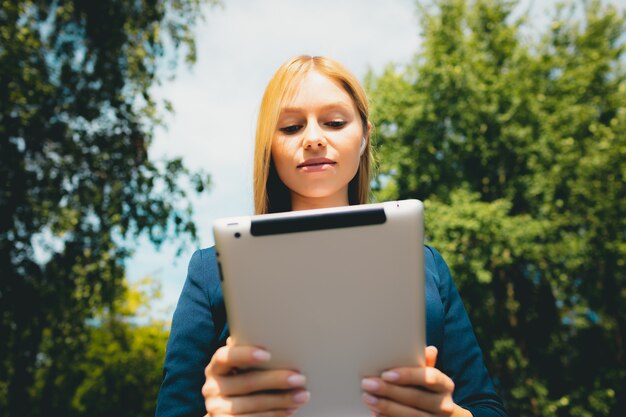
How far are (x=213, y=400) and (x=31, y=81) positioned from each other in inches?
360

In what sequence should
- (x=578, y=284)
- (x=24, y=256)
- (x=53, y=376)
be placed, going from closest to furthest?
(x=24, y=256), (x=53, y=376), (x=578, y=284)

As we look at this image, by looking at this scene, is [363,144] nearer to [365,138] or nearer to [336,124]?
[365,138]

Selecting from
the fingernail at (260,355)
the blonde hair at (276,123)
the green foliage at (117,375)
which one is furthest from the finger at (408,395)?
the green foliage at (117,375)

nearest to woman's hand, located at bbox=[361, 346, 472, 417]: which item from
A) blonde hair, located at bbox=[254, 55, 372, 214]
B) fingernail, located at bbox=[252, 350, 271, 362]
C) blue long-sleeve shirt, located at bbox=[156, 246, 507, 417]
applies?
fingernail, located at bbox=[252, 350, 271, 362]

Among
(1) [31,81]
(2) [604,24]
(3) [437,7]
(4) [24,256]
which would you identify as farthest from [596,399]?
(1) [31,81]

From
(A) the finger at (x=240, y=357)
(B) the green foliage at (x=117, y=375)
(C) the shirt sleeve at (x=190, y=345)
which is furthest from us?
(B) the green foliage at (x=117, y=375)

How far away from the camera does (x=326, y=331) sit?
4.26 ft

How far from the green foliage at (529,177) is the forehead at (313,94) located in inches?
537

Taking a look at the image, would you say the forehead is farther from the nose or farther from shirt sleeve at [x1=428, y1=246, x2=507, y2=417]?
shirt sleeve at [x1=428, y1=246, x2=507, y2=417]

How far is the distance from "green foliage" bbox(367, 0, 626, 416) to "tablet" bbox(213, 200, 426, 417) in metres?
14.3

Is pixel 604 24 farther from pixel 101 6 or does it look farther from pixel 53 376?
pixel 53 376

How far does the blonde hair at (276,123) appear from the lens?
1.96 metres

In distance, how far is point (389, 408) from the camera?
1273mm

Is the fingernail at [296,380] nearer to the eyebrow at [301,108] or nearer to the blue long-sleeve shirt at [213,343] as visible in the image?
the blue long-sleeve shirt at [213,343]
